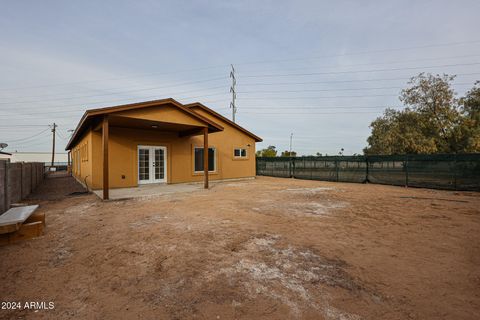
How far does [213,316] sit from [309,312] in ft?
2.87

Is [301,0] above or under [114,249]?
above

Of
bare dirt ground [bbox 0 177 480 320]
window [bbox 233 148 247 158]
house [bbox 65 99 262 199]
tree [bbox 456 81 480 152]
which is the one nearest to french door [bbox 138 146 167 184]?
house [bbox 65 99 262 199]

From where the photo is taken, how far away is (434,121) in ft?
48.2

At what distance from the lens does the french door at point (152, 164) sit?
35.2 ft

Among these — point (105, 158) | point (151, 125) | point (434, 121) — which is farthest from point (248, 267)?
point (434, 121)

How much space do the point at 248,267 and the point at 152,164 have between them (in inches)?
377

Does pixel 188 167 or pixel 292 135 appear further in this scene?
pixel 292 135

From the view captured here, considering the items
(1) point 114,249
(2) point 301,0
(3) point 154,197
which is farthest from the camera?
(2) point 301,0

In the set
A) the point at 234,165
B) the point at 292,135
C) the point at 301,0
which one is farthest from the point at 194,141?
the point at 292,135

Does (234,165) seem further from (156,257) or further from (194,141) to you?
(156,257)

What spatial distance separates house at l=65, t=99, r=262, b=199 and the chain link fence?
18.7ft

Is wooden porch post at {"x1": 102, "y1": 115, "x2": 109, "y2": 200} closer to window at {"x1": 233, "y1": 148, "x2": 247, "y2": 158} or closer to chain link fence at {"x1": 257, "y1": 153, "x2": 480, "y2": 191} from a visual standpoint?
window at {"x1": 233, "y1": 148, "x2": 247, "y2": 158}

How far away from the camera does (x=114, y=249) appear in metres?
3.35

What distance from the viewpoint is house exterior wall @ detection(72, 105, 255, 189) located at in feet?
31.4
